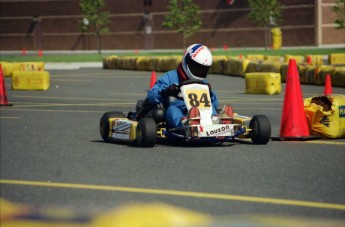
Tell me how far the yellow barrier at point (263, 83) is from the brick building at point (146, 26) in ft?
165

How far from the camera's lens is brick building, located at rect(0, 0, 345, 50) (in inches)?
2931

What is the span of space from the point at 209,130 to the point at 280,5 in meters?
63.6

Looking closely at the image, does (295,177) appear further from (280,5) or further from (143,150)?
(280,5)

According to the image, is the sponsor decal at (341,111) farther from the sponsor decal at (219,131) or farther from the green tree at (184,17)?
the green tree at (184,17)

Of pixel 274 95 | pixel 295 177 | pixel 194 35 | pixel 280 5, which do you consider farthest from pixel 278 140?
pixel 194 35

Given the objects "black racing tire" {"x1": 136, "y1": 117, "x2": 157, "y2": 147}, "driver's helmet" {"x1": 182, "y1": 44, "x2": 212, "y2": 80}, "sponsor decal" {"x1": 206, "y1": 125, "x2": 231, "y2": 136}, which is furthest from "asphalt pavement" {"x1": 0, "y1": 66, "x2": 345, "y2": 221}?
"driver's helmet" {"x1": 182, "y1": 44, "x2": 212, "y2": 80}

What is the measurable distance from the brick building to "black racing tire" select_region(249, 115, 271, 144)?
208 feet

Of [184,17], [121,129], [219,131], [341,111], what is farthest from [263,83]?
[184,17]

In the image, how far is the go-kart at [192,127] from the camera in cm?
1043

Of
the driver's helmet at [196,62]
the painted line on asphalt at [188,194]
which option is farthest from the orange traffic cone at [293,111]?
the painted line on asphalt at [188,194]

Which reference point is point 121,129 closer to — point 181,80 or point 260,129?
point 181,80

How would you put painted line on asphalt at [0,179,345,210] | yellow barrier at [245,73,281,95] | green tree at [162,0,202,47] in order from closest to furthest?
painted line on asphalt at [0,179,345,210]
yellow barrier at [245,73,281,95]
green tree at [162,0,202,47]

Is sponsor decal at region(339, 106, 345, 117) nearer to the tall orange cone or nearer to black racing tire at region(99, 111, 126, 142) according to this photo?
the tall orange cone

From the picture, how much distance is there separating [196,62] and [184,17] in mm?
61814
